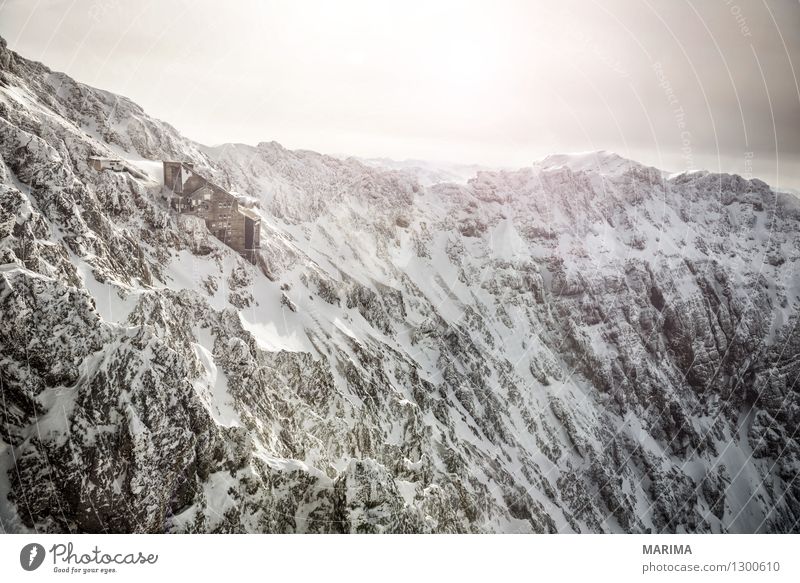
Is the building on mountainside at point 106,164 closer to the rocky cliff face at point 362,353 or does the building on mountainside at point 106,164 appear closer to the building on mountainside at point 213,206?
the rocky cliff face at point 362,353

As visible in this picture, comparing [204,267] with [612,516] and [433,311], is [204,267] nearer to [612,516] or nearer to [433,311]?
[433,311]

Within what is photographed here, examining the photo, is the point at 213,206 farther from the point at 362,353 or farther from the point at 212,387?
the point at 212,387

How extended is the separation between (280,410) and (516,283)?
343ft

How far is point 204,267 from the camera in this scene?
231 ft

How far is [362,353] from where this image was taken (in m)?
83.6

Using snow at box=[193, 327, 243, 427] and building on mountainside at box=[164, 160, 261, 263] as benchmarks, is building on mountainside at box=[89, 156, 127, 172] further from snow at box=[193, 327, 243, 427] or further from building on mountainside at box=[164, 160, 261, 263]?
snow at box=[193, 327, 243, 427]

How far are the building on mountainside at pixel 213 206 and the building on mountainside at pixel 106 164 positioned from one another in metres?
6.08

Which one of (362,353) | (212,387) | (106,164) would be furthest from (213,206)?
(212,387)

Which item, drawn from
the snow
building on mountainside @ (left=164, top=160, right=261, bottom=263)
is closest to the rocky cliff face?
the snow

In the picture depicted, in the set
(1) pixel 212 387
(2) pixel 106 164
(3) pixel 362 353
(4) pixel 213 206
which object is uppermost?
(2) pixel 106 164

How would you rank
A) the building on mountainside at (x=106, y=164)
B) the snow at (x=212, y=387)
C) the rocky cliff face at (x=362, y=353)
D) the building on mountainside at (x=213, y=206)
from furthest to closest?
the building on mountainside at (x=213, y=206) → the building on mountainside at (x=106, y=164) → the snow at (x=212, y=387) → the rocky cliff face at (x=362, y=353)

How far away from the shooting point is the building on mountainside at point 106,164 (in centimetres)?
6600

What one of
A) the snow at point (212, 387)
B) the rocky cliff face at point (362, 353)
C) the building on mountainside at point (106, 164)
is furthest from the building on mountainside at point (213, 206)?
the snow at point (212, 387)

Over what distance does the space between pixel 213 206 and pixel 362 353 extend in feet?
96.8
